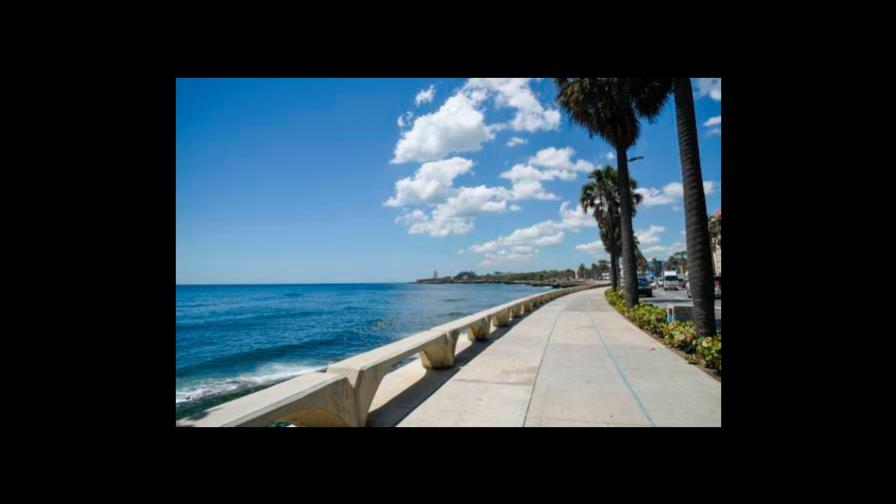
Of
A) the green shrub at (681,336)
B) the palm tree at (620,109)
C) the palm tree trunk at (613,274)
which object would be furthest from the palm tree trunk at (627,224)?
the palm tree trunk at (613,274)

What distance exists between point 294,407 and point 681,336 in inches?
306

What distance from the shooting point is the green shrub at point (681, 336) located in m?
7.54

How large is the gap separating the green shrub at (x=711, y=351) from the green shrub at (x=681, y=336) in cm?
54

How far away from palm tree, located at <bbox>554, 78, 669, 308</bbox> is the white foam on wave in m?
12.1

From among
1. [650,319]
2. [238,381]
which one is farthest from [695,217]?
[238,381]

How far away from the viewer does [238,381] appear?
39.5 feet

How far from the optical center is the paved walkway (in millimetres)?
4332

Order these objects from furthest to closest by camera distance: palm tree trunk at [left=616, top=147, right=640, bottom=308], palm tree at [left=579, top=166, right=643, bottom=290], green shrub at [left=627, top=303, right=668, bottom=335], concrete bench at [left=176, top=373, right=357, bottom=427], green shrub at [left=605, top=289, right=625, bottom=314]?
1. palm tree at [left=579, top=166, right=643, bottom=290]
2. green shrub at [left=605, top=289, right=625, bottom=314]
3. palm tree trunk at [left=616, top=147, right=640, bottom=308]
4. green shrub at [left=627, top=303, right=668, bottom=335]
5. concrete bench at [left=176, top=373, right=357, bottom=427]

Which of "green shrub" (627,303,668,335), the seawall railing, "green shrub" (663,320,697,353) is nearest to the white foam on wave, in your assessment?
the seawall railing

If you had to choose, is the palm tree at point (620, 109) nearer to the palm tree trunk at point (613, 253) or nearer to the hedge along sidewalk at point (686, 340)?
the hedge along sidewalk at point (686, 340)

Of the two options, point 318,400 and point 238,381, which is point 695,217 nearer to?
point 318,400

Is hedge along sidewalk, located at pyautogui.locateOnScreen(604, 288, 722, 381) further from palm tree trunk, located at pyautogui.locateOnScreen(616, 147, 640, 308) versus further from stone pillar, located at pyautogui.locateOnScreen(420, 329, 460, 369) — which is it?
stone pillar, located at pyautogui.locateOnScreen(420, 329, 460, 369)
